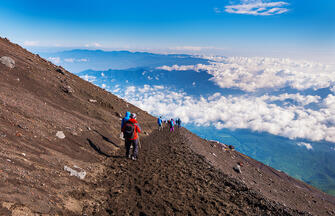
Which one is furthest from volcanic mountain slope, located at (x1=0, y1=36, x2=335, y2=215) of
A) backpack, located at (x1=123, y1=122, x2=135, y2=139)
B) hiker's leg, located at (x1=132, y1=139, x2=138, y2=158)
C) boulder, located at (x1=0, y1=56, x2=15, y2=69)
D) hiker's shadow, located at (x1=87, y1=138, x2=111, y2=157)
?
backpack, located at (x1=123, y1=122, x2=135, y2=139)

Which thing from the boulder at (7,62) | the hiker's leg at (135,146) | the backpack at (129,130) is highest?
the boulder at (7,62)

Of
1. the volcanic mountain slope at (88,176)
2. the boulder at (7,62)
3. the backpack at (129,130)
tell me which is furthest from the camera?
the boulder at (7,62)

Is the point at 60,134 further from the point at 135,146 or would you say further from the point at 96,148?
the point at 135,146

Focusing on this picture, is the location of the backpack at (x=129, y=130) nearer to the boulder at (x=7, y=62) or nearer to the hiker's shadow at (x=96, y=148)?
the hiker's shadow at (x=96, y=148)

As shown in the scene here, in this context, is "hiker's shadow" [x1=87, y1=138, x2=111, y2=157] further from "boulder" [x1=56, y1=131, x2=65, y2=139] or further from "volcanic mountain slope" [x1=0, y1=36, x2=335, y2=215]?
"boulder" [x1=56, y1=131, x2=65, y2=139]

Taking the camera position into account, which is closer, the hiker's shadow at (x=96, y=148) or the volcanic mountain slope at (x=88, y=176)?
the volcanic mountain slope at (x=88, y=176)

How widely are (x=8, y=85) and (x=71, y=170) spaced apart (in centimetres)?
1347

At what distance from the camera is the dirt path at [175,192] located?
26.9ft

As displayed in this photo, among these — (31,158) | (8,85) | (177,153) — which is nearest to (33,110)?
→ (8,85)

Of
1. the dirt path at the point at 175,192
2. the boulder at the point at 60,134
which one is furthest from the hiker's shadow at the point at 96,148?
the boulder at the point at 60,134

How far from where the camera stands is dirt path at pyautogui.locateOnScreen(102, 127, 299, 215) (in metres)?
8.19

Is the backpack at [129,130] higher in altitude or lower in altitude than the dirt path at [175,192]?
higher

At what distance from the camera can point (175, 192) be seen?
973 cm

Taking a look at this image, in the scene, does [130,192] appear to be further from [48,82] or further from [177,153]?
[48,82]
